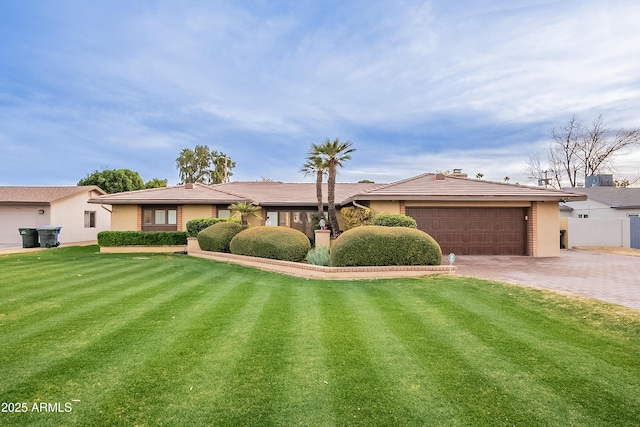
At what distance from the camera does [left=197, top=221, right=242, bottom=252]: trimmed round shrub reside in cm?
1644

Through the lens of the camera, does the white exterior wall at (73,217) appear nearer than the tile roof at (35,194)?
No

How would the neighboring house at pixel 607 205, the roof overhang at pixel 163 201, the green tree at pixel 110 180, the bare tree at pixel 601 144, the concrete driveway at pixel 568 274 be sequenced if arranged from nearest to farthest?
the concrete driveway at pixel 568 274 < the roof overhang at pixel 163 201 < the neighboring house at pixel 607 205 < the bare tree at pixel 601 144 < the green tree at pixel 110 180

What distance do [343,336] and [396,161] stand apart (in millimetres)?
30657

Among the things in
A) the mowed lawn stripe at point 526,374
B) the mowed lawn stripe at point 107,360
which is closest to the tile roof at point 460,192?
the mowed lawn stripe at point 526,374

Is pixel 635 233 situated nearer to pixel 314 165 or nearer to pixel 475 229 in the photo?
pixel 475 229

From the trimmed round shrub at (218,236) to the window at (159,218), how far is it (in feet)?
15.2

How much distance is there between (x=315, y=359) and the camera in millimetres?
4590

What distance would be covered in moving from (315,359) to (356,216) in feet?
43.4

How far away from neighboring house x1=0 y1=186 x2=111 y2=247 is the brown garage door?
2071 centimetres

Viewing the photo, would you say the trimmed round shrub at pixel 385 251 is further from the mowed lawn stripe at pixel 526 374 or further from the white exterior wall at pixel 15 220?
the white exterior wall at pixel 15 220

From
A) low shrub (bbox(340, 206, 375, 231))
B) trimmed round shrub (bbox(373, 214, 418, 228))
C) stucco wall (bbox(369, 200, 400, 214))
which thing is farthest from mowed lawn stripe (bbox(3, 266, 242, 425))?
stucco wall (bbox(369, 200, 400, 214))

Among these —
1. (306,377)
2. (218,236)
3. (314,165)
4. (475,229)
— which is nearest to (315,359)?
(306,377)

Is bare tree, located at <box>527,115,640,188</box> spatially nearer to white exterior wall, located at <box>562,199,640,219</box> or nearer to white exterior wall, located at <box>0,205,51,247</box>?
white exterior wall, located at <box>562,199,640,219</box>

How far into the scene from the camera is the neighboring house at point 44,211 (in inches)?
938
